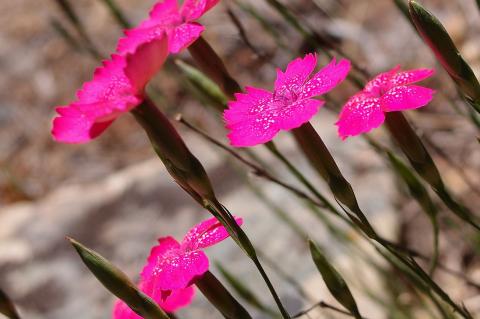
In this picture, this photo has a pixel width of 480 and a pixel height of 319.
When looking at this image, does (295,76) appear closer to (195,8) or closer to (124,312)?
(195,8)

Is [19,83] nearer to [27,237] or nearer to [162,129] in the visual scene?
[27,237]

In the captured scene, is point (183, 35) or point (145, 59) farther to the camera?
point (183, 35)

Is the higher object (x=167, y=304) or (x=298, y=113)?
(x=298, y=113)

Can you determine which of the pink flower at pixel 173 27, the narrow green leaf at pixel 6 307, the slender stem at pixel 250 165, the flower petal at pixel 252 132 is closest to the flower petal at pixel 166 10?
the pink flower at pixel 173 27

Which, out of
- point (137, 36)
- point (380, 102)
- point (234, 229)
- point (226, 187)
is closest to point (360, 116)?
point (380, 102)

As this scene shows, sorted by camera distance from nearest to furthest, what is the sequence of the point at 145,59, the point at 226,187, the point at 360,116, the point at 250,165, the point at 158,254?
1. the point at 145,59
2. the point at 360,116
3. the point at 158,254
4. the point at 250,165
5. the point at 226,187

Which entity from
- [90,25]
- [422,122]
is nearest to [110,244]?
[422,122]

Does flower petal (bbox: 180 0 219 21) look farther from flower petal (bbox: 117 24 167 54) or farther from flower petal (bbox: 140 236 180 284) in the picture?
flower petal (bbox: 140 236 180 284)

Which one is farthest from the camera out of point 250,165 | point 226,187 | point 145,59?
point 226,187
